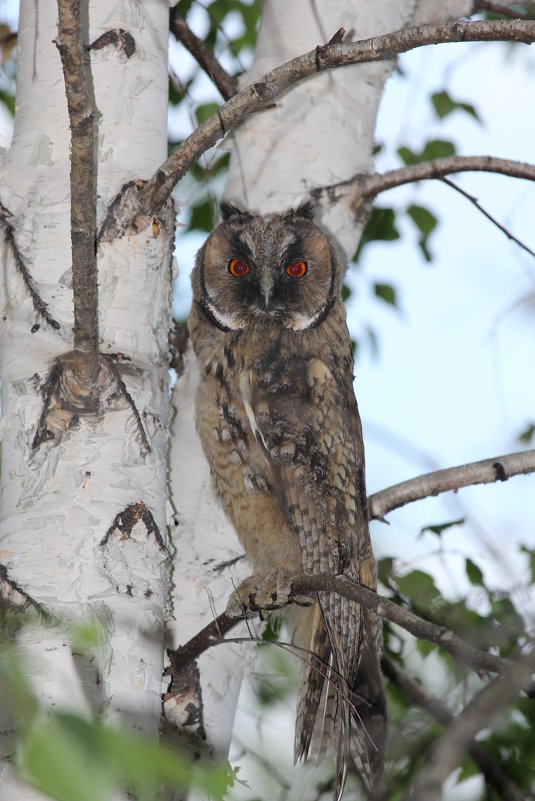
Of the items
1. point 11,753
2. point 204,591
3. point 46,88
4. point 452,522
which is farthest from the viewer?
point 452,522

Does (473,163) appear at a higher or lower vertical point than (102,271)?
higher

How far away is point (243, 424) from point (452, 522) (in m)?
0.62

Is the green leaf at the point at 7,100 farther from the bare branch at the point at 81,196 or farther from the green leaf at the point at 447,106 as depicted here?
the bare branch at the point at 81,196

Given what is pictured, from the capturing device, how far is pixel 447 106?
350 cm

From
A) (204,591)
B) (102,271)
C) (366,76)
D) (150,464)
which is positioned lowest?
(204,591)

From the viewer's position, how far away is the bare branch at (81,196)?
1301mm

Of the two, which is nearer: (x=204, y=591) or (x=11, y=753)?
(x=11, y=753)

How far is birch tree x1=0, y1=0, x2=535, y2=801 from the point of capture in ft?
4.75

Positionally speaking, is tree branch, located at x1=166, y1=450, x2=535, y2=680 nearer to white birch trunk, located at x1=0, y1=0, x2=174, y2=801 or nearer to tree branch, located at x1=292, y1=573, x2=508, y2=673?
tree branch, located at x1=292, y1=573, x2=508, y2=673

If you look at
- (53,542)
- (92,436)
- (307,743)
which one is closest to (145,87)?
(92,436)

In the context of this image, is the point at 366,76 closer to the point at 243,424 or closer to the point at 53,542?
the point at 243,424

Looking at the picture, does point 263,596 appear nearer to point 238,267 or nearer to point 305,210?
point 238,267

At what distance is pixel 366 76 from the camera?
2592 mm

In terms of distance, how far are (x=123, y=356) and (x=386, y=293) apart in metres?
2.41
